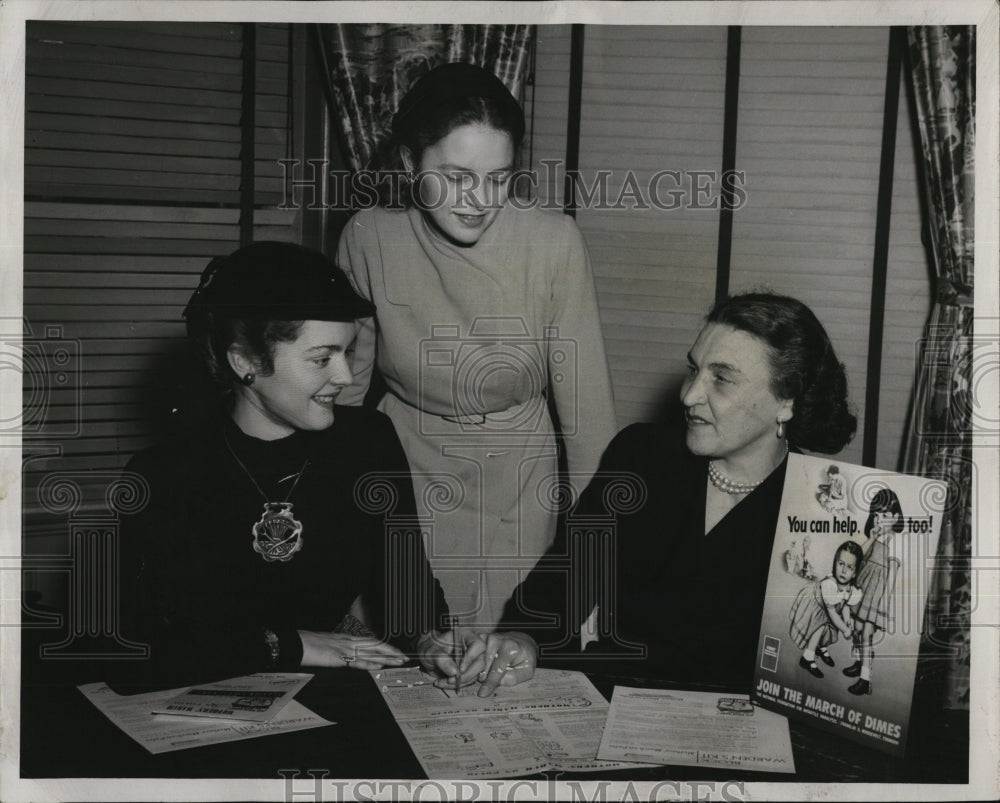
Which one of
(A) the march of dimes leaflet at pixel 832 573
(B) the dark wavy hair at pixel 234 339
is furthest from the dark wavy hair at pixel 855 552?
(B) the dark wavy hair at pixel 234 339

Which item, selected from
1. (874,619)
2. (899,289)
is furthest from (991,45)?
(874,619)

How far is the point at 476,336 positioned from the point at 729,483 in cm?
60

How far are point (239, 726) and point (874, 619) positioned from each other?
1.19 meters

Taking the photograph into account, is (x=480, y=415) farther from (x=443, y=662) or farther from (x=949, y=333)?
(x=949, y=333)

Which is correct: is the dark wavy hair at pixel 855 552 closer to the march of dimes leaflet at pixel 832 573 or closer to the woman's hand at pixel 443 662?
the march of dimes leaflet at pixel 832 573

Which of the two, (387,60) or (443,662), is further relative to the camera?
(387,60)

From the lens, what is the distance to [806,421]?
196 cm

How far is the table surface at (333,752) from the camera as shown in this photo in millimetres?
1586

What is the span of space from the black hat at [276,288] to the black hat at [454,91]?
0.34 m

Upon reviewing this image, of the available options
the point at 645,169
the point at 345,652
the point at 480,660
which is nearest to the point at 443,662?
the point at 480,660

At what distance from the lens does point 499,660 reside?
185 cm

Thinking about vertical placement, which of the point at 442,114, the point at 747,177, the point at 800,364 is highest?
the point at 442,114

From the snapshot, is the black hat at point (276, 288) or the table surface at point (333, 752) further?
the black hat at point (276, 288)

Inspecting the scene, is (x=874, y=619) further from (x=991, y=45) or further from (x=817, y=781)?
(x=991, y=45)
